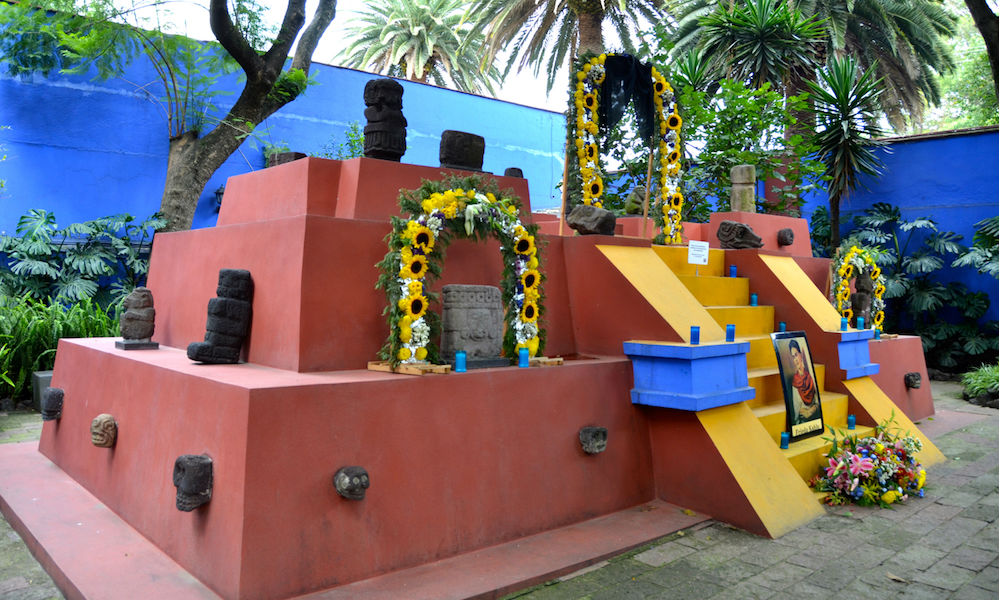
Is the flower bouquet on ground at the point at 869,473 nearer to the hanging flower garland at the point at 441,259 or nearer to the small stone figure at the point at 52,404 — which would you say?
the hanging flower garland at the point at 441,259

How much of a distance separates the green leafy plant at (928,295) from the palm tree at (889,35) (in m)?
4.46

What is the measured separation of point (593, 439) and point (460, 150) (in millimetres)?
2278

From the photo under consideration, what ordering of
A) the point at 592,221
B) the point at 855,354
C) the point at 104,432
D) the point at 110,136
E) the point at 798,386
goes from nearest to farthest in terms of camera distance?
the point at 104,432, the point at 798,386, the point at 592,221, the point at 855,354, the point at 110,136

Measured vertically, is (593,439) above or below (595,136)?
below

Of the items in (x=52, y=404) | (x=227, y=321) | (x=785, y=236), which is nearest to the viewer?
(x=227, y=321)

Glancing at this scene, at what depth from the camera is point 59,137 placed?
1051cm

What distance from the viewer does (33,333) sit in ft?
27.2

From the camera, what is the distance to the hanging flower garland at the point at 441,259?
407cm

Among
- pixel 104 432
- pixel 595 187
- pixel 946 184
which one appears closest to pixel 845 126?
pixel 946 184

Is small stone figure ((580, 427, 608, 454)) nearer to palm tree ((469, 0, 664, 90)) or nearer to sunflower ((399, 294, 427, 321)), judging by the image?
sunflower ((399, 294, 427, 321))

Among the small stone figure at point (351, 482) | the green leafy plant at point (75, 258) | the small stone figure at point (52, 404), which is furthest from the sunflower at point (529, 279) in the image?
the green leafy plant at point (75, 258)

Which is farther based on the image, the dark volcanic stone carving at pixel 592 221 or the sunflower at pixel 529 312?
the dark volcanic stone carving at pixel 592 221

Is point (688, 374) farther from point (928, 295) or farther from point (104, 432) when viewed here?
point (928, 295)

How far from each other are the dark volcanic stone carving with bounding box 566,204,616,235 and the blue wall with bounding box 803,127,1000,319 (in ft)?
27.8
